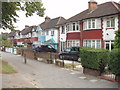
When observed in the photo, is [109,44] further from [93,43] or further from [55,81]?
[55,81]

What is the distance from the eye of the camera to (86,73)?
36.8 ft

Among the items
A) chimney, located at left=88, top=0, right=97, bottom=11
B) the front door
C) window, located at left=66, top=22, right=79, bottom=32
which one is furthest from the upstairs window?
chimney, located at left=88, top=0, right=97, bottom=11

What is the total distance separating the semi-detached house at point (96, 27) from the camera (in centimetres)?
1878

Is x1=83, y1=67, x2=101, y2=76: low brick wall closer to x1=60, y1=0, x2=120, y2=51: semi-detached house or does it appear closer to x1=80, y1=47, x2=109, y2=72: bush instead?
x1=80, y1=47, x2=109, y2=72: bush

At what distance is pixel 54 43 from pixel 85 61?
2005 centimetres

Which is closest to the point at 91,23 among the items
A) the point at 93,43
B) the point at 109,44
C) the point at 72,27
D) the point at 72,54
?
the point at 93,43

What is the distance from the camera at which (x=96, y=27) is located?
67.4ft

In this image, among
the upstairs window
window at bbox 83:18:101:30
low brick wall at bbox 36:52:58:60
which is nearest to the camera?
low brick wall at bbox 36:52:58:60

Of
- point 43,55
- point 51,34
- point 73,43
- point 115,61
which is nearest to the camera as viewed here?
point 115,61

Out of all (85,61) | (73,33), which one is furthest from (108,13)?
(85,61)

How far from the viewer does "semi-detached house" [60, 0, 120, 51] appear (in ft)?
61.6

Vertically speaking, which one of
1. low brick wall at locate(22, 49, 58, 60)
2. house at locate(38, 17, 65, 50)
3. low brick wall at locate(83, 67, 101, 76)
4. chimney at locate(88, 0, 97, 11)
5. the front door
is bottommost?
low brick wall at locate(83, 67, 101, 76)

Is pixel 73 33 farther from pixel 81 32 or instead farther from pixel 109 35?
pixel 109 35

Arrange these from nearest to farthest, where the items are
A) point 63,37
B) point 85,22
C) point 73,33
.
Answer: point 85,22
point 73,33
point 63,37
